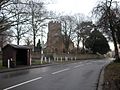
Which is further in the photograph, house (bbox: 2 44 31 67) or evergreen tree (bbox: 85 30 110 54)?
evergreen tree (bbox: 85 30 110 54)

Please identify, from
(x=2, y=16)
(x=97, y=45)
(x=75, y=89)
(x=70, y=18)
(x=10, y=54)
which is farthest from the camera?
(x=97, y=45)

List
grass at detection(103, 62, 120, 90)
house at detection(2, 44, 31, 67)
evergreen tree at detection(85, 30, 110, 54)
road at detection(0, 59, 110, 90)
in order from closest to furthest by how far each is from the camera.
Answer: grass at detection(103, 62, 120, 90)
road at detection(0, 59, 110, 90)
house at detection(2, 44, 31, 67)
evergreen tree at detection(85, 30, 110, 54)

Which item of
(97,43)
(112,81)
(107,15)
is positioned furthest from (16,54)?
(97,43)

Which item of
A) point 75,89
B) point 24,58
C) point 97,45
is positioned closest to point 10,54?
point 24,58

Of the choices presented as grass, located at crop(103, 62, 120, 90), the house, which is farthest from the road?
the house

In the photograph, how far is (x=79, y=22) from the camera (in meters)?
90.0

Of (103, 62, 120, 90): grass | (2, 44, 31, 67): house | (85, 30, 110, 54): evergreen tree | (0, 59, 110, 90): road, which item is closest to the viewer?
(103, 62, 120, 90): grass

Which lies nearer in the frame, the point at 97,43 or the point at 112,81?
the point at 112,81

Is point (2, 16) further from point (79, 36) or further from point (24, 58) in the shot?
point (79, 36)

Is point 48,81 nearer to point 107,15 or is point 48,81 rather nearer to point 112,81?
point 112,81

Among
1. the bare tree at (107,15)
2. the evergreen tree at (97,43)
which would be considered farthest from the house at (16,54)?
the evergreen tree at (97,43)

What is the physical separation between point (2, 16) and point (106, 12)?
44.1ft

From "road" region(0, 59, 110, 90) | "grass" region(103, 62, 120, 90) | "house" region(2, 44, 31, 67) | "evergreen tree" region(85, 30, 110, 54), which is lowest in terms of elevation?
"road" region(0, 59, 110, 90)

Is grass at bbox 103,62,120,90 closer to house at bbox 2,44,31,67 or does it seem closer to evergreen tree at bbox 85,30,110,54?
house at bbox 2,44,31,67
